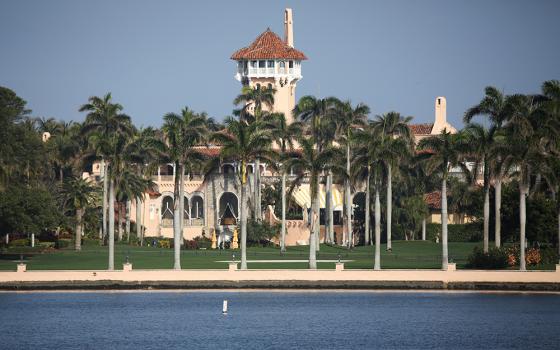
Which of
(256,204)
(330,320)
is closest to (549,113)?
(330,320)

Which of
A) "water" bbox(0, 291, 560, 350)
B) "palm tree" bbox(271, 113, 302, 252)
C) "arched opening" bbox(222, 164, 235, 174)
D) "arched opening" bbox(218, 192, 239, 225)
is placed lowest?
"water" bbox(0, 291, 560, 350)

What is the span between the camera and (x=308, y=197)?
470 feet

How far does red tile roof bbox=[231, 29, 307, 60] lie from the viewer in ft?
533

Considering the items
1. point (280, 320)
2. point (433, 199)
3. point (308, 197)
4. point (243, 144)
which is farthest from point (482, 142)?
point (308, 197)

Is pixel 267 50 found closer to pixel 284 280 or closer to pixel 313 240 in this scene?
pixel 313 240

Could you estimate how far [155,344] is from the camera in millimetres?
68000

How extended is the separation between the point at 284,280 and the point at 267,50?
3001 inches

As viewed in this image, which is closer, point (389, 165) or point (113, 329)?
point (113, 329)

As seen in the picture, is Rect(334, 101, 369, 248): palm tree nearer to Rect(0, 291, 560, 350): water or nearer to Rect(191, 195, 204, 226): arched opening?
Rect(191, 195, 204, 226): arched opening

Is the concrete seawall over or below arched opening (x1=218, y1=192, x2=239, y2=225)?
below

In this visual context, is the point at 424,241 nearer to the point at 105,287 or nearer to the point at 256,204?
the point at 256,204

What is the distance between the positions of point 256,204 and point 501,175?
144 feet

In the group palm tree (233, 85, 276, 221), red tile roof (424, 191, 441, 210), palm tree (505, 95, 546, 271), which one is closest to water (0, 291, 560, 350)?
palm tree (505, 95, 546, 271)

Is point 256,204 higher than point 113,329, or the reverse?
point 256,204
